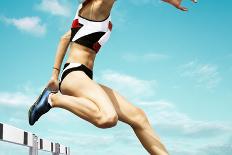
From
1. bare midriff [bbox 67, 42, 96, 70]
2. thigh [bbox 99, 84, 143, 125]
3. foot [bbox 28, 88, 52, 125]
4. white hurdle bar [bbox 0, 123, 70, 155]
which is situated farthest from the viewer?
white hurdle bar [bbox 0, 123, 70, 155]

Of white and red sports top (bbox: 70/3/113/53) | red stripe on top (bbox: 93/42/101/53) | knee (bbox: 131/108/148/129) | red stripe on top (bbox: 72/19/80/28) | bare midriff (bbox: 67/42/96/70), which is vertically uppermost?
red stripe on top (bbox: 72/19/80/28)

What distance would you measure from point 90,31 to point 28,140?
209 centimetres

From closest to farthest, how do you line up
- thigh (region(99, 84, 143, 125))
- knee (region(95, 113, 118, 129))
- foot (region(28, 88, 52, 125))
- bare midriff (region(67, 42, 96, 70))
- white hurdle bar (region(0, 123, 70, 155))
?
1. knee (region(95, 113, 118, 129))
2. bare midriff (region(67, 42, 96, 70))
3. thigh (region(99, 84, 143, 125))
4. foot (region(28, 88, 52, 125))
5. white hurdle bar (region(0, 123, 70, 155))

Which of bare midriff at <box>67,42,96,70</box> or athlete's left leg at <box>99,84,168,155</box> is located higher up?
bare midriff at <box>67,42,96,70</box>

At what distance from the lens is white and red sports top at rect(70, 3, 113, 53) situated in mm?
4688

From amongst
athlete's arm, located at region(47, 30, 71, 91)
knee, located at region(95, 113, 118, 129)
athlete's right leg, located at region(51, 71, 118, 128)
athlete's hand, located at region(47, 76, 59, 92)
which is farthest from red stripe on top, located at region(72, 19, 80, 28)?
knee, located at region(95, 113, 118, 129)

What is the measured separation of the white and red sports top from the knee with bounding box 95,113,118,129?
29.2 inches

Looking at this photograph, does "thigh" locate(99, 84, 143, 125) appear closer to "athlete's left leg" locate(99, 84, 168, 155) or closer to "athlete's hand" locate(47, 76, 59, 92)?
"athlete's left leg" locate(99, 84, 168, 155)

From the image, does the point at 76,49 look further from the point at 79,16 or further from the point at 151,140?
the point at 151,140

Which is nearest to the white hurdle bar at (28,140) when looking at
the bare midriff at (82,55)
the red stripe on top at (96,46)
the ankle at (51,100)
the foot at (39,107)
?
the foot at (39,107)

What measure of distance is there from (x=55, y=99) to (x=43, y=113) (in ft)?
1.06

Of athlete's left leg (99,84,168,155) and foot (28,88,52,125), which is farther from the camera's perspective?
foot (28,88,52,125)

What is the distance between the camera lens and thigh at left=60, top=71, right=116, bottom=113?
4406 mm

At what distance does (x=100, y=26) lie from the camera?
4699mm
